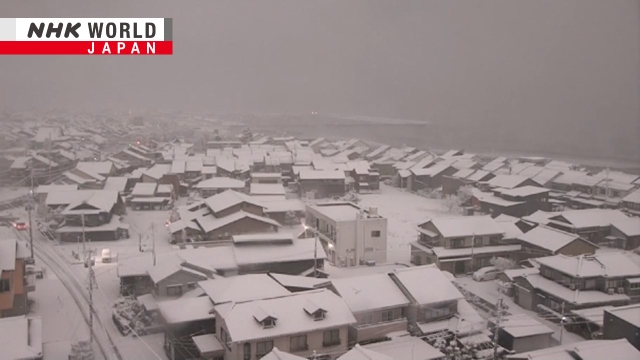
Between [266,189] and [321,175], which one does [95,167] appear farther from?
[321,175]

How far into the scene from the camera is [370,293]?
3.57 m

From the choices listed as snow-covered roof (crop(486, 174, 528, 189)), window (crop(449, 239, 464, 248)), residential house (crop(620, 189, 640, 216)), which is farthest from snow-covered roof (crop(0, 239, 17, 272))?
residential house (crop(620, 189, 640, 216))

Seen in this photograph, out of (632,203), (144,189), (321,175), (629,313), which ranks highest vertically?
(321,175)

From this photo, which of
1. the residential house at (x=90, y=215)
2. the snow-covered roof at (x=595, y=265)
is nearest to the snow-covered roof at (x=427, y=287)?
the snow-covered roof at (x=595, y=265)

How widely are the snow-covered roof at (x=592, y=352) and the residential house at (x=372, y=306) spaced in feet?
2.82

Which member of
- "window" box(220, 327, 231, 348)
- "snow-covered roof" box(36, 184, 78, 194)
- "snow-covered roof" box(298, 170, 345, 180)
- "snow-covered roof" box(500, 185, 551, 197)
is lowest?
"window" box(220, 327, 231, 348)

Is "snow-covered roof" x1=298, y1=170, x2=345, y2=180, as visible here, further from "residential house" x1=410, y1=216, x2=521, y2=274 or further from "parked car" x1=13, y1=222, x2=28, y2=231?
"parked car" x1=13, y1=222, x2=28, y2=231

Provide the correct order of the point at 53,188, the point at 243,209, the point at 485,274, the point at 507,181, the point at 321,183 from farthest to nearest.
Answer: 1. the point at 507,181
2. the point at 321,183
3. the point at 53,188
4. the point at 243,209
5. the point at 485,274

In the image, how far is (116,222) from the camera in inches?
215

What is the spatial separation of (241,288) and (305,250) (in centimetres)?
100

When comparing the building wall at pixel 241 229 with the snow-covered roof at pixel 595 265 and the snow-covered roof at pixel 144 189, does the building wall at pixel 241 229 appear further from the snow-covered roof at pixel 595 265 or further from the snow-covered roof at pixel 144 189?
the snow-covered roof at pixel 595 265

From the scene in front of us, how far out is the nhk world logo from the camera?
3.24 metres

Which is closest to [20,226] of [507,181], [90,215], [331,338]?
[90,215]

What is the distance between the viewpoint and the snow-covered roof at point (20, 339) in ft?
8.58
